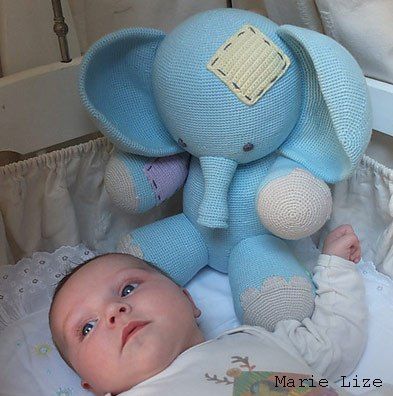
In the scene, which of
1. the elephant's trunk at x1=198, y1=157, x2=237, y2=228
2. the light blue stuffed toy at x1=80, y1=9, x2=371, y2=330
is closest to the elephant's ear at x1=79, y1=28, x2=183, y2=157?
the light blue stuffed toy at x1=80, y1=9, x2=371, y2=330

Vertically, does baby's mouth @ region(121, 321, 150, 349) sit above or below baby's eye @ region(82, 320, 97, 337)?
above

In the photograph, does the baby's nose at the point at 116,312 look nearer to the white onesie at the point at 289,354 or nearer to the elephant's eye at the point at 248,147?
the white onesie at the point at 289,354

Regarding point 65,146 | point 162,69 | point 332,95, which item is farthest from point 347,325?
point 65,146

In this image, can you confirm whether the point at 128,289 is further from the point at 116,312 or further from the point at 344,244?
the point at 344,244

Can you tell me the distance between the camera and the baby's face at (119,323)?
795mm

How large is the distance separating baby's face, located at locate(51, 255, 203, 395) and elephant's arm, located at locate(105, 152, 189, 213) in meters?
0.13

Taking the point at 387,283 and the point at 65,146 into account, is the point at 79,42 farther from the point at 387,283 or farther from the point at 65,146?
the point at 387,283

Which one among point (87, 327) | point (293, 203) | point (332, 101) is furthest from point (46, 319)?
point (332, 101)

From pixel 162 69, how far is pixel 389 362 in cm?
50

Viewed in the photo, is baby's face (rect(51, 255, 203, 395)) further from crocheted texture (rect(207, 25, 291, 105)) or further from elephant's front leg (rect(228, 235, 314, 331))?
crocheted texture (rect(207, 25, 291, 105))

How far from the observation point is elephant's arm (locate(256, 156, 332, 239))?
32.6 inches

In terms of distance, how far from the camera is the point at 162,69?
884mm

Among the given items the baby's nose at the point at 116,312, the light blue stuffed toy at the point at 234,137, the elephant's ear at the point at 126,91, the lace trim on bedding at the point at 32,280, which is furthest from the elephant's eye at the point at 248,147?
the lace trim on bedding at the point at 32,280

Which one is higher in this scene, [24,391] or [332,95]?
[332,95]
